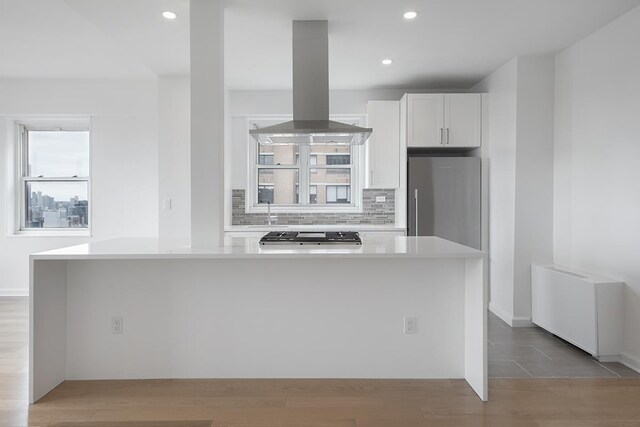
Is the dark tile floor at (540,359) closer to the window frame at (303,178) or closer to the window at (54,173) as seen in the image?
the window frame at (303,178)

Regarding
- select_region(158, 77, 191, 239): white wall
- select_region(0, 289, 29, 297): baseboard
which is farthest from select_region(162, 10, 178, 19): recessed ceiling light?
select_region(0, 289, 29, 297): baseboard

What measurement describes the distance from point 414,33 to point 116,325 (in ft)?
10.4

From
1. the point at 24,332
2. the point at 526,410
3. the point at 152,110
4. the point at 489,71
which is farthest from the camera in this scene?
the point at 152,110

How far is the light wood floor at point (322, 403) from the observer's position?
2373 mm

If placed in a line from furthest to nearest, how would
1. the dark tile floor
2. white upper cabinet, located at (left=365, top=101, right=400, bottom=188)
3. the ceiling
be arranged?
white upper cabinet, located at (left=365, top=101, right=400, bottom=188)
the ceiling
the dark tile floor

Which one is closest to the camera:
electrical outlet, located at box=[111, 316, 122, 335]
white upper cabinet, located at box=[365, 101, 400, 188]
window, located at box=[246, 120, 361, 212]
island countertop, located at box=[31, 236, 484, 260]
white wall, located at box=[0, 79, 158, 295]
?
island countertop, located at box=[31, 236, 484, 260]

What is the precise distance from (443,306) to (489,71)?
2932 millimetres

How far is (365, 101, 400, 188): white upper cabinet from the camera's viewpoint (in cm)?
509

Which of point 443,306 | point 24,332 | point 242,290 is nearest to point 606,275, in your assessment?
point 443,306

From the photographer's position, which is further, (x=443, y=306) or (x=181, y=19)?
(x=181, y=19)

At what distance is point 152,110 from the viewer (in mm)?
5391

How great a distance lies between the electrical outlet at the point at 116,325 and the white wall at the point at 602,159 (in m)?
3.58

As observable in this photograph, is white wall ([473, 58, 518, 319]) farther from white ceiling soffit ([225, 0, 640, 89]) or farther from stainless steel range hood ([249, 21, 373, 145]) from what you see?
stainless steel range hood ([249, 21, 373, 145])

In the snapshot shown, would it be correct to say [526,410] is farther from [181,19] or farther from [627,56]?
[181,19]
